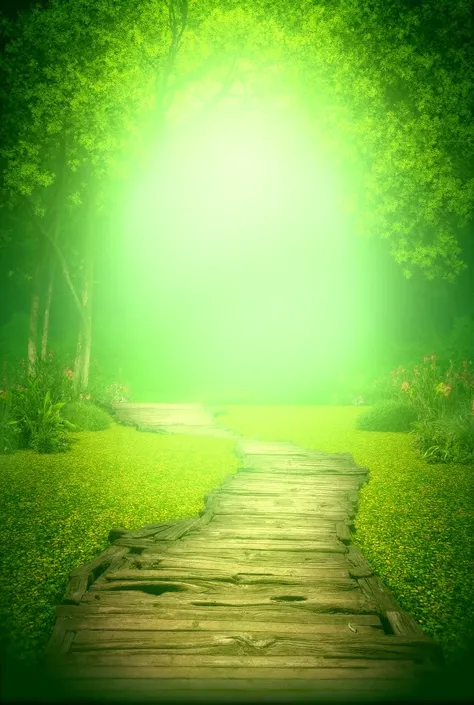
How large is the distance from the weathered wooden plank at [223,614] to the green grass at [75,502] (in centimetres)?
31

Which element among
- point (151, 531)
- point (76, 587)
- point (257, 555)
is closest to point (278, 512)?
point (257, 555)

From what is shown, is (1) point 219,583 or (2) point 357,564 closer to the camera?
(1) point 219,583

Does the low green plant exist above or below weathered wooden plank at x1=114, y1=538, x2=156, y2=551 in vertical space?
above

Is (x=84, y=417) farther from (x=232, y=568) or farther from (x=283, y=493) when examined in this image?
(x=232, y=568)

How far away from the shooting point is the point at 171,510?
6.54m

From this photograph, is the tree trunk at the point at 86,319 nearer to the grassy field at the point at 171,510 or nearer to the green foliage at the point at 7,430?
the grassy field at the point at 171,510

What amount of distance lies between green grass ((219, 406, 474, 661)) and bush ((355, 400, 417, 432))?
26.7 inches

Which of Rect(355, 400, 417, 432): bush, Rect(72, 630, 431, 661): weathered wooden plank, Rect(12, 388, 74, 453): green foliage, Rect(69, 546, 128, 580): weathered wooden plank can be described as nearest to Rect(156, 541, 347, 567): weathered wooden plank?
Rect(69, 546, 128, 580): weathered wooden plank

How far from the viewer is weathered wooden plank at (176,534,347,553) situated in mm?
4855

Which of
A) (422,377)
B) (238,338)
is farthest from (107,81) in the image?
(238,338)

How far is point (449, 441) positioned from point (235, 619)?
7460mm

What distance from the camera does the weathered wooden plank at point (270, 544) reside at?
15.9ft

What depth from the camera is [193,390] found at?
24.4m

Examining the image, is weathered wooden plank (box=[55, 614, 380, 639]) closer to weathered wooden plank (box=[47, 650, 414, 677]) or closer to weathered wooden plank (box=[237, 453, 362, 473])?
weathered wooden plank (box=[47, 650, 414, 677])
